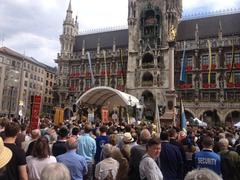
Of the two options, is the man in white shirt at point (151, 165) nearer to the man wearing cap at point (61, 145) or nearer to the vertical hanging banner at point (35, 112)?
the man wearing cap at point (61, 145)

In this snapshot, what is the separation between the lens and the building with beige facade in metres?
65.9

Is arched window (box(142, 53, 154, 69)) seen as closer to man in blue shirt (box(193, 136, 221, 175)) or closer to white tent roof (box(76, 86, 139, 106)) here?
white tent roof (box(76, 86, 139, 106))

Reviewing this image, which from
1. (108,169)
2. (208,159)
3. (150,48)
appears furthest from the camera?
(150,48)

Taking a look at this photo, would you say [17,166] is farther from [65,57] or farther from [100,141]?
[65,57]

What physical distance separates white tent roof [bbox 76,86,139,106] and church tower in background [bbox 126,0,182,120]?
521 inches

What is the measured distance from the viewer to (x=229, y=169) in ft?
21.5

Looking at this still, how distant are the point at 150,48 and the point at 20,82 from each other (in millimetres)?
35913

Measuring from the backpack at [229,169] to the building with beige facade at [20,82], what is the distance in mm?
57077

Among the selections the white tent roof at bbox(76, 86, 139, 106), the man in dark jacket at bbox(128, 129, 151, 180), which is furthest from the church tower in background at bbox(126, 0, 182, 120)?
the man in dark jacket at bbox(128, 129, 151, 180)

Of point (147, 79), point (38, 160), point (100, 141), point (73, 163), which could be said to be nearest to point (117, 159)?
point (73, 163)

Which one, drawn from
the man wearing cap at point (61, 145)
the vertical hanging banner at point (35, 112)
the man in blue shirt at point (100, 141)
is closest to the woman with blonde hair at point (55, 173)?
the man wearing cap at point (61, 145)

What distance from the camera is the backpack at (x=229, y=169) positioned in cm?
652

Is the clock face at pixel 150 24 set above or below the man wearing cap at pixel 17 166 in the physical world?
above

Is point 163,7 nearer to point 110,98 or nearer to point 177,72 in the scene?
point 177,72
